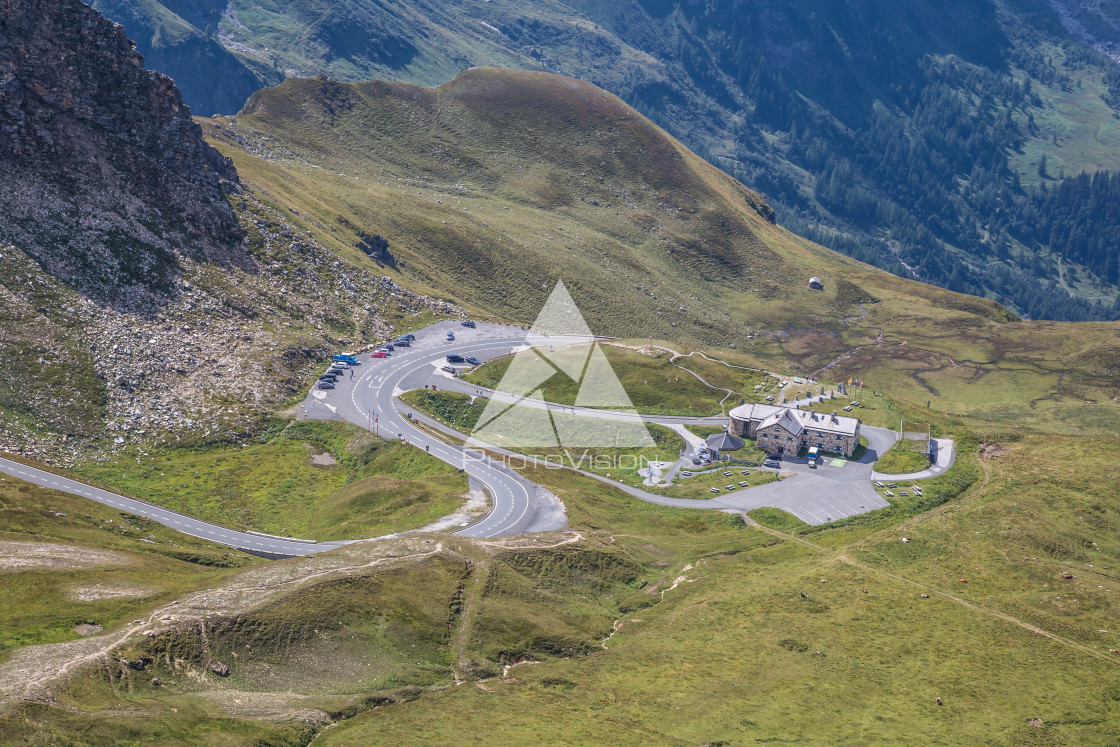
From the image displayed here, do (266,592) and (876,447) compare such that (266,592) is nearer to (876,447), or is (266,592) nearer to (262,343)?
(262,343)

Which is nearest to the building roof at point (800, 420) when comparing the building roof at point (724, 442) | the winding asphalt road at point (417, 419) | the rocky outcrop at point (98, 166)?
the building roof at point (724, 442)

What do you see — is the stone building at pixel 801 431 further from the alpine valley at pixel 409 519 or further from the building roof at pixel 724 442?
the building roof at pixel 724 442

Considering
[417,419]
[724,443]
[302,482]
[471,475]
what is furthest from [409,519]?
[724,443]

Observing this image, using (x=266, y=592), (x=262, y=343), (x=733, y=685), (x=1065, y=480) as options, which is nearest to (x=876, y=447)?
(x=1065, y=480)

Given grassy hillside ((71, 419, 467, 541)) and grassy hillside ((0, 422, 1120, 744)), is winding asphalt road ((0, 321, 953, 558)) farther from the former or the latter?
grassy hillside ((0, 422, 1120, 744))

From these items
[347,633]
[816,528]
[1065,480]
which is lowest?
[347,633]

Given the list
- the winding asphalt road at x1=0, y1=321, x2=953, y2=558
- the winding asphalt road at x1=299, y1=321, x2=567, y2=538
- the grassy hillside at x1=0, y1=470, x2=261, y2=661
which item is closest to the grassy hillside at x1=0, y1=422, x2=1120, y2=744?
the winding asphalt road at x1=0, y1=321, x2=953, y2=558
